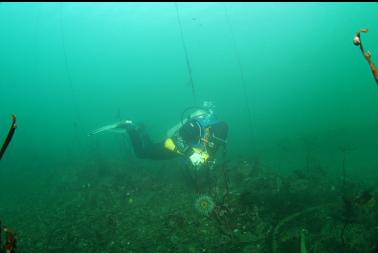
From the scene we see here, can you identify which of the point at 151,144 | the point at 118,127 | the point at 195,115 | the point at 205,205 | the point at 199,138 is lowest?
the point at 205,205

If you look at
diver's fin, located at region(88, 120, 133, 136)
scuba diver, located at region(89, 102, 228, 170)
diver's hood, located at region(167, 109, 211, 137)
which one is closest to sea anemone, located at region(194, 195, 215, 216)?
scuba diver, located at region(89, 102, 228, 170)

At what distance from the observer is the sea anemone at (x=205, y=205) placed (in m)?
6.28

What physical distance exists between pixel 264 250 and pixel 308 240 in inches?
30.7

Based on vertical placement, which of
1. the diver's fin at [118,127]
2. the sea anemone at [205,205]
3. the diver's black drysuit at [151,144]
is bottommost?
the sea anemone at [205,205]

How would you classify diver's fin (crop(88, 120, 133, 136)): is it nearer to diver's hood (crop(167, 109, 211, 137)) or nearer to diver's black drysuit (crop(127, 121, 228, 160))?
diver's black drysuit (crop(127, 121, 228, 160))

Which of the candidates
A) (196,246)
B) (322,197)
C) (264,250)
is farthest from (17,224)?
(322,197)

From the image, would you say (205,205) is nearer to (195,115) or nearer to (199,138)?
(199,138)

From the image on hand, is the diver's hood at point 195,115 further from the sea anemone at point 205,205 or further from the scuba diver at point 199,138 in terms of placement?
the sea anemone at point 205,205

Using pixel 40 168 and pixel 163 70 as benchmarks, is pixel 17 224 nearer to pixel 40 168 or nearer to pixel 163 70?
pixel 40 168

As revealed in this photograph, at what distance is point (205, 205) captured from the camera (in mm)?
6371

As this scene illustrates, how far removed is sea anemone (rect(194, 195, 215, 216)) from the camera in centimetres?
628

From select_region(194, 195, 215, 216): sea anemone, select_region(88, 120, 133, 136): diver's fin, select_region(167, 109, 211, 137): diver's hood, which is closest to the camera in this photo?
select_region(194, 195, 215, 216): sea anemone

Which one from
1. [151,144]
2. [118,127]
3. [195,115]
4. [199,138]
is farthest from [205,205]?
[118,127]

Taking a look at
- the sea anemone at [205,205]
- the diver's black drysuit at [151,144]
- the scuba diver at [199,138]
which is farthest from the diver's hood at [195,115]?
the sea anemone at [205,205]
